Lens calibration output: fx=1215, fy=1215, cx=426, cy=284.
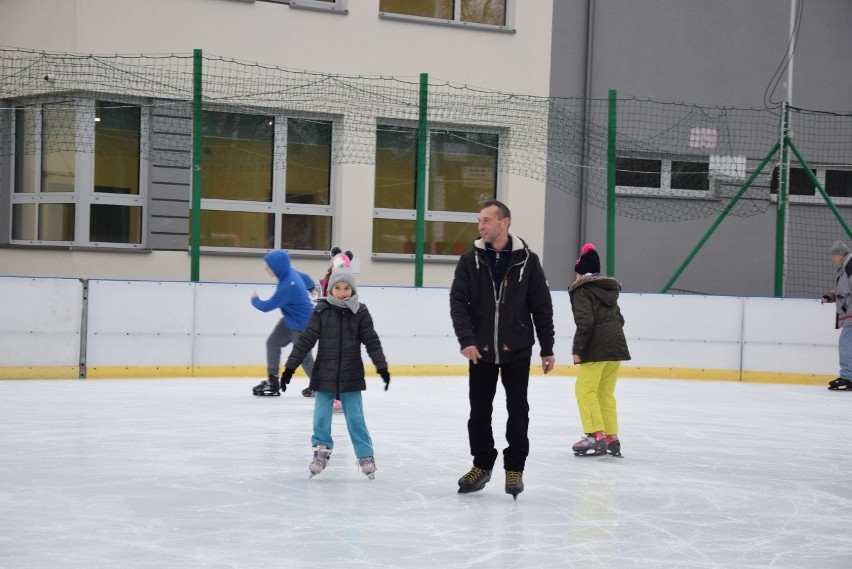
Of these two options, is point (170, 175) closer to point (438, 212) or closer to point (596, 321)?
point (438, 212)

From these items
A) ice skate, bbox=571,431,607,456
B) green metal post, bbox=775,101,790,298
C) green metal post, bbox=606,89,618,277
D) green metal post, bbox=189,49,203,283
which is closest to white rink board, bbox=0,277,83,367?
green metal post, bbox=189,49,203,283

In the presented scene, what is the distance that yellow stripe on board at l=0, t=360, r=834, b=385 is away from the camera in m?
11.7

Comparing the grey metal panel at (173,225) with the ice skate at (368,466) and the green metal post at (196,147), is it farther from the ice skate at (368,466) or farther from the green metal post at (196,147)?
the ice skate at (368,466)

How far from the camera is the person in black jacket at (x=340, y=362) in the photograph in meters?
6.42

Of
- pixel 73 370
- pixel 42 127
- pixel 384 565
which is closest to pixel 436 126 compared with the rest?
Result: pixel 42 127

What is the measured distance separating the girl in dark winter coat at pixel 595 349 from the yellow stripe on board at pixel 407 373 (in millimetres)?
5293

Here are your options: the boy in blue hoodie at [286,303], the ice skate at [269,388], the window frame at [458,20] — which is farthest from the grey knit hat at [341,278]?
the window frame at [458,20]

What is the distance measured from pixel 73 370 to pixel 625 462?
6.38 meters

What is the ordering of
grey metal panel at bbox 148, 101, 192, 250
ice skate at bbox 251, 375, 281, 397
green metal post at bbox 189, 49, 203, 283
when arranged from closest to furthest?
ice skate at bbox 251, 375, 281, 397, green metal post at bbox 189, 49, 203, 283, grey metal panel at bbox 148, 101, 192, 250

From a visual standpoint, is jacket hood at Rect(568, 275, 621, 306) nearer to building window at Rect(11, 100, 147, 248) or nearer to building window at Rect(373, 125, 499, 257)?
building window at Rect(11, 100, 147, 248)

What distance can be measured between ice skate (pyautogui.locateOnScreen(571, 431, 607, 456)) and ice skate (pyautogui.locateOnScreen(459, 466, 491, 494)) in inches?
62.3

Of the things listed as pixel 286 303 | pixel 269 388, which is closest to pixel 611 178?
pixel 286 303

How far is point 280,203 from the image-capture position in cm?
1553

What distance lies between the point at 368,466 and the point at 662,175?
1065cm
